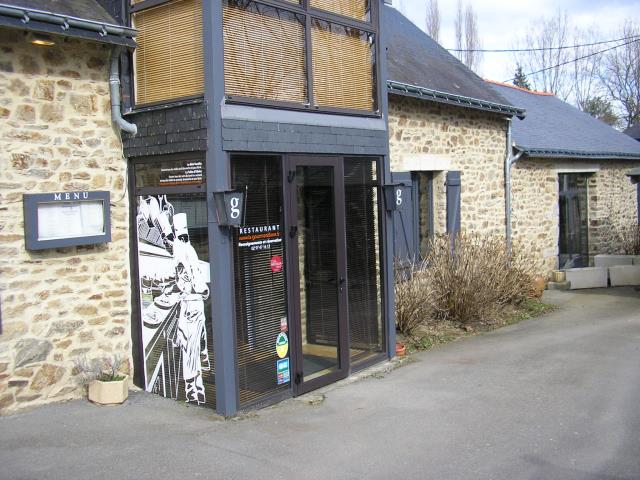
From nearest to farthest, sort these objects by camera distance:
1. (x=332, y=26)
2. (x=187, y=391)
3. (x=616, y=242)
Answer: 1. (x=187, y=391)
2. (x=332, y=26)
3. (x=616, y=242)

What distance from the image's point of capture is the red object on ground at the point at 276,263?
662 centimetres

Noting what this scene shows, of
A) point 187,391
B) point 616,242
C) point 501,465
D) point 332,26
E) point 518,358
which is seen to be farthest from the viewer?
Answer: point 616,242

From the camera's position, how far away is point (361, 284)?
309 inches

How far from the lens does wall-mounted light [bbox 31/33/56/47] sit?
20.1 ft

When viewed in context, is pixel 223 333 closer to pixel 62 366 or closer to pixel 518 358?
pixel 62 366

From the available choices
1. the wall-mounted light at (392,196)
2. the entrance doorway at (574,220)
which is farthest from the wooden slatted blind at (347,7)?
the entrance doorway at (574,220)

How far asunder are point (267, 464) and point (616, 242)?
547 inches

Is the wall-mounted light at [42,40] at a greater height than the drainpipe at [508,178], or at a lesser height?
greater

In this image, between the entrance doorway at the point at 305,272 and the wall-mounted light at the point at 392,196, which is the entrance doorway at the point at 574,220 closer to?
the entrance doorway at the point at 305,272

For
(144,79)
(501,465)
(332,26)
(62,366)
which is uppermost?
(332,26)

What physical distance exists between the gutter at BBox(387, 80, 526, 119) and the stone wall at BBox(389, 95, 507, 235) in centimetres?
23

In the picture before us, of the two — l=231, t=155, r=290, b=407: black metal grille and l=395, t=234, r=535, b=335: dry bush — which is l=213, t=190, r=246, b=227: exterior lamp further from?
l=395, t=234, r=535, b=335: dry bush

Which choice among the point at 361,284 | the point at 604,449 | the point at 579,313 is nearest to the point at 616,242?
the point at 579,313

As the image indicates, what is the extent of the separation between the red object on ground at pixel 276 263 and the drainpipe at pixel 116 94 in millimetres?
1850
